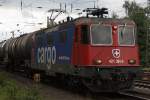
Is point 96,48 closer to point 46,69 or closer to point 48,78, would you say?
point 46,69

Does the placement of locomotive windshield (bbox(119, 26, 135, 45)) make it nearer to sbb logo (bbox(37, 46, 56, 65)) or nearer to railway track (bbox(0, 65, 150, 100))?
railway track (bbox(0, 65, 150, 100))

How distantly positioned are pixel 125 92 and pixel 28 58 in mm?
10020

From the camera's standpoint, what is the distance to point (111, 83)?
18.6m

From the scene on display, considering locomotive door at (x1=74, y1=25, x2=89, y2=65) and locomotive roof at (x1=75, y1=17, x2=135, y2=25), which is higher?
locomotive roof at (x1=75, y1=17, x2=135, y2=25)

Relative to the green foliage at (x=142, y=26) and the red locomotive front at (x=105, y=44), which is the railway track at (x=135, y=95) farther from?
the green foliage at (x=142, y=26)

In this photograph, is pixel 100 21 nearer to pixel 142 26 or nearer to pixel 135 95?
pixel 135 95

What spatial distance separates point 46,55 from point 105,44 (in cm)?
542

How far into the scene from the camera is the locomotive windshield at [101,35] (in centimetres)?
1877

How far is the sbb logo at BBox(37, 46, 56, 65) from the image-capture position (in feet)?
73.0

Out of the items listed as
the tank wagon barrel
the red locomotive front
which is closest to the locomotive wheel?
the red locomotive front

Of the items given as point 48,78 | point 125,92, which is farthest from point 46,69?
point 125,92

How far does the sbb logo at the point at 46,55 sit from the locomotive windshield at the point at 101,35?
3.65m

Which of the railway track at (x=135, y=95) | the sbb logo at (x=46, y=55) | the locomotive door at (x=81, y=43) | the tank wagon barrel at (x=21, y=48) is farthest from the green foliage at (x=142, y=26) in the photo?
the locomotive door at (x=81, y=43)

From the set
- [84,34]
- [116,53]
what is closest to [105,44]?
[116,53]
